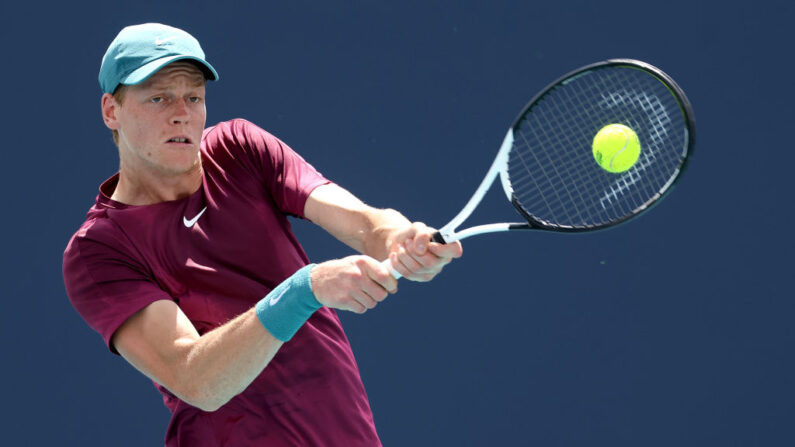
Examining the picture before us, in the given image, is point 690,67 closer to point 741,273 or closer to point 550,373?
point 741,273

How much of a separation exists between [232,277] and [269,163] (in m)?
0.29

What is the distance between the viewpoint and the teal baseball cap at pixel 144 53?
227 centimetres

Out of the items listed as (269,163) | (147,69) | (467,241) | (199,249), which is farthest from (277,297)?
(467,241)

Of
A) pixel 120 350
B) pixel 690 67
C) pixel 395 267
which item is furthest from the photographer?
pixel 690 67

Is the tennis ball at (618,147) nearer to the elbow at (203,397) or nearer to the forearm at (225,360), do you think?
the forearm at (225,360)

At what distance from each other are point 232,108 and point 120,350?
167 cm

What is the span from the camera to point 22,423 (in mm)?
3799

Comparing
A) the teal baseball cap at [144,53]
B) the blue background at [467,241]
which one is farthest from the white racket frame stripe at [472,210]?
the blue background at [467,241]

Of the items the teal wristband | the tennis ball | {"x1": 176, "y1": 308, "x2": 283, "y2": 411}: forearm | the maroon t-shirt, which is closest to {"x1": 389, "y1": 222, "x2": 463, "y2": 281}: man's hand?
the teal wristband

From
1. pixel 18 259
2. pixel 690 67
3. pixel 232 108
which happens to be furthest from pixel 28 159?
pixel 690 67

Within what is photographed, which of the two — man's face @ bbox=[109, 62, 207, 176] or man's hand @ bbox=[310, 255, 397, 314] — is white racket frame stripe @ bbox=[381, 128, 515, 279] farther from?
man's face @ bbox=[109, 62, 207, 176]

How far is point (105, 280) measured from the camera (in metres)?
2.22

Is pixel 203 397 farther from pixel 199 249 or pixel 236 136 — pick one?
pixel 236 136

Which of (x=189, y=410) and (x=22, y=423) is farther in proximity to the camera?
(x=22, y=423)
